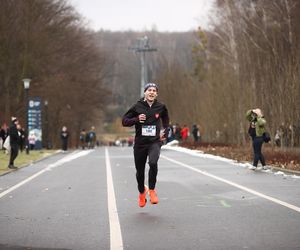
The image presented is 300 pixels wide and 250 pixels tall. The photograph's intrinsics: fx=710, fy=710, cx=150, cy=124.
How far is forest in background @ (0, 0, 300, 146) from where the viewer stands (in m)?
28.1

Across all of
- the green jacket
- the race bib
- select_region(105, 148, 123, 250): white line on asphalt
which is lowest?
select_region(105, 148, 123, 250): white line on asphalt

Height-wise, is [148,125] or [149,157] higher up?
[148,125]

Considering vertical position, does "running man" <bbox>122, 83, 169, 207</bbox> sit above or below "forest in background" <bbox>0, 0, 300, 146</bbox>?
below

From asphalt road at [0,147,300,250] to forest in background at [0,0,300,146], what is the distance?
11.5 metres

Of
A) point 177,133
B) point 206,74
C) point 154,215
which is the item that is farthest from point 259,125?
point 177,133

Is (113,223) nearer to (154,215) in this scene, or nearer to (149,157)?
(154,215)

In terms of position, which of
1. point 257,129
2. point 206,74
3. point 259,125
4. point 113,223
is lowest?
point 113,223

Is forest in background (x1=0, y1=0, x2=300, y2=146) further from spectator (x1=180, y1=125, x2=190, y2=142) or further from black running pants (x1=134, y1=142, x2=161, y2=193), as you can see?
black running pants (x1=134, y1=142, x2=161, y2=193)

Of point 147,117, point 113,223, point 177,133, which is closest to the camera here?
point 113,223

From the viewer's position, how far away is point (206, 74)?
52500mm

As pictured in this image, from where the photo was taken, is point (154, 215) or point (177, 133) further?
point (177, 133)

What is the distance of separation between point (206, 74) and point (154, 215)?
42.9 meters

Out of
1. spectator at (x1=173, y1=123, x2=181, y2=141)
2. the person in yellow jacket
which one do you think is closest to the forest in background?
spectator at (x1=173, y1=123, x2=181, y2=141)

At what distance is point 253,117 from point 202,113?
2590 cm
